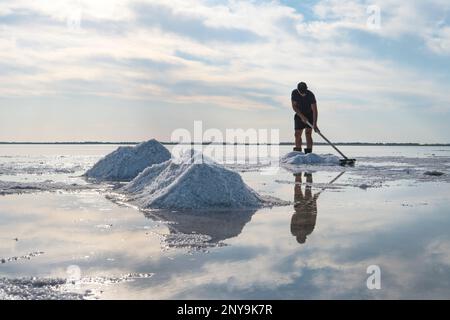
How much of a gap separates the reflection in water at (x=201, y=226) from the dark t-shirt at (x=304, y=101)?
11176mm

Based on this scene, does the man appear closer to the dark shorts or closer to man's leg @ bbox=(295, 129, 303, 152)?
the dark shorts

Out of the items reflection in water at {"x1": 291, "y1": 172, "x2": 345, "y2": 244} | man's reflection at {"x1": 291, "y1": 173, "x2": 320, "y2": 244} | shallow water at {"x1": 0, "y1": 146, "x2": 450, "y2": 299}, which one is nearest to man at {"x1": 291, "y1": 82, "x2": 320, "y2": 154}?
reflection in water at {"x1": 291, "y1": 172, "x2": 345, "y2": 244}

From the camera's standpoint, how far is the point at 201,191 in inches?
204

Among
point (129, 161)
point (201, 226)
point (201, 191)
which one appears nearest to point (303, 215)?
point (201, 226)

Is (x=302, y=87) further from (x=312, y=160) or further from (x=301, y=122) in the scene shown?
(x=312, y=160)

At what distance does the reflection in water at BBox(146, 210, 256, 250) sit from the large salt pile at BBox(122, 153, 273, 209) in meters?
0.31

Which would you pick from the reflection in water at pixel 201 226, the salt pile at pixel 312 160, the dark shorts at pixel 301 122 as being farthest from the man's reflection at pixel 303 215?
the dark shorts at pixel 301 122

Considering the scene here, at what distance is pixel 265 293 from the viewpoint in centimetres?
209

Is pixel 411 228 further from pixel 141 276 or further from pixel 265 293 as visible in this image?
pixel 141 276

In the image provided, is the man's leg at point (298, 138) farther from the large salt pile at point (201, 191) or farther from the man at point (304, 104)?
the large salt pile at point (201, 191)

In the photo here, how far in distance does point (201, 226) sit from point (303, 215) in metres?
1.17

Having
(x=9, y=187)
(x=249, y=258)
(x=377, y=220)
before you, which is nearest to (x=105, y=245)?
(x=249, y=258)
